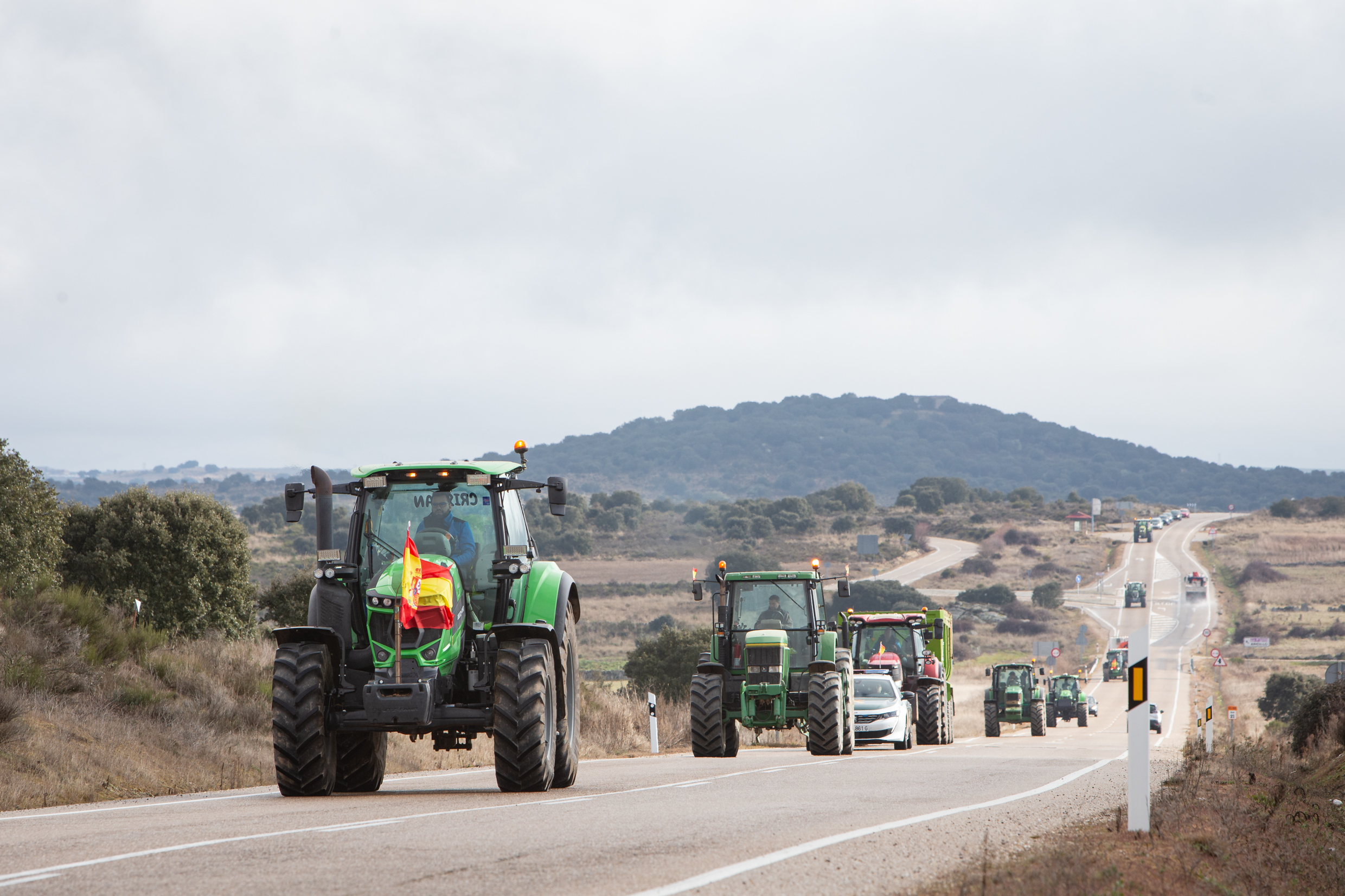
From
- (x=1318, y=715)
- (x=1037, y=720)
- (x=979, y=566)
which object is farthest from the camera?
(x=979, y=566)

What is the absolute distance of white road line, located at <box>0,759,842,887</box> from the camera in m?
7.65

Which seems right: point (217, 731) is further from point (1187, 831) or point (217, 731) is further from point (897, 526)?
point (897, 526)

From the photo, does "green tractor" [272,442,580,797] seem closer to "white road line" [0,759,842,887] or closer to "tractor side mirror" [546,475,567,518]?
"tractor side mirror" [546,475,567,518]

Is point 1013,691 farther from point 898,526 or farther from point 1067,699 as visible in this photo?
point 898,526

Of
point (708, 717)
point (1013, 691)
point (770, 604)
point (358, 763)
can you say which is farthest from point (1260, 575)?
point (358, 763)

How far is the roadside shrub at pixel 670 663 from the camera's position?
5044cm

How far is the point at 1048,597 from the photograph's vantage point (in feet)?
396

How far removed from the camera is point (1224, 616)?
112 meters

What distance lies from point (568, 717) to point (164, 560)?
27.1 metres

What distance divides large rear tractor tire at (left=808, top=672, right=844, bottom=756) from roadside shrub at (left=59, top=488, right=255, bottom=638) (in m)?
19.5

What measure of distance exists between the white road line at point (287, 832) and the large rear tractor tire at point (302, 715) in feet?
5.45

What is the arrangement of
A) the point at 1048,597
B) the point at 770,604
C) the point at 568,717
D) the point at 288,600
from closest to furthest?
the point at 568,717
the point at 770,604
the point at 288,600
the point at 1048,597

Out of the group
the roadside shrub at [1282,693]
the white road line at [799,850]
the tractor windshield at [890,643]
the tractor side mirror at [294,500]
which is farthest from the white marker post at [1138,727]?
the roadside shrub at [1282,693]

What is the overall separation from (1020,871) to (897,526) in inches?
6351
